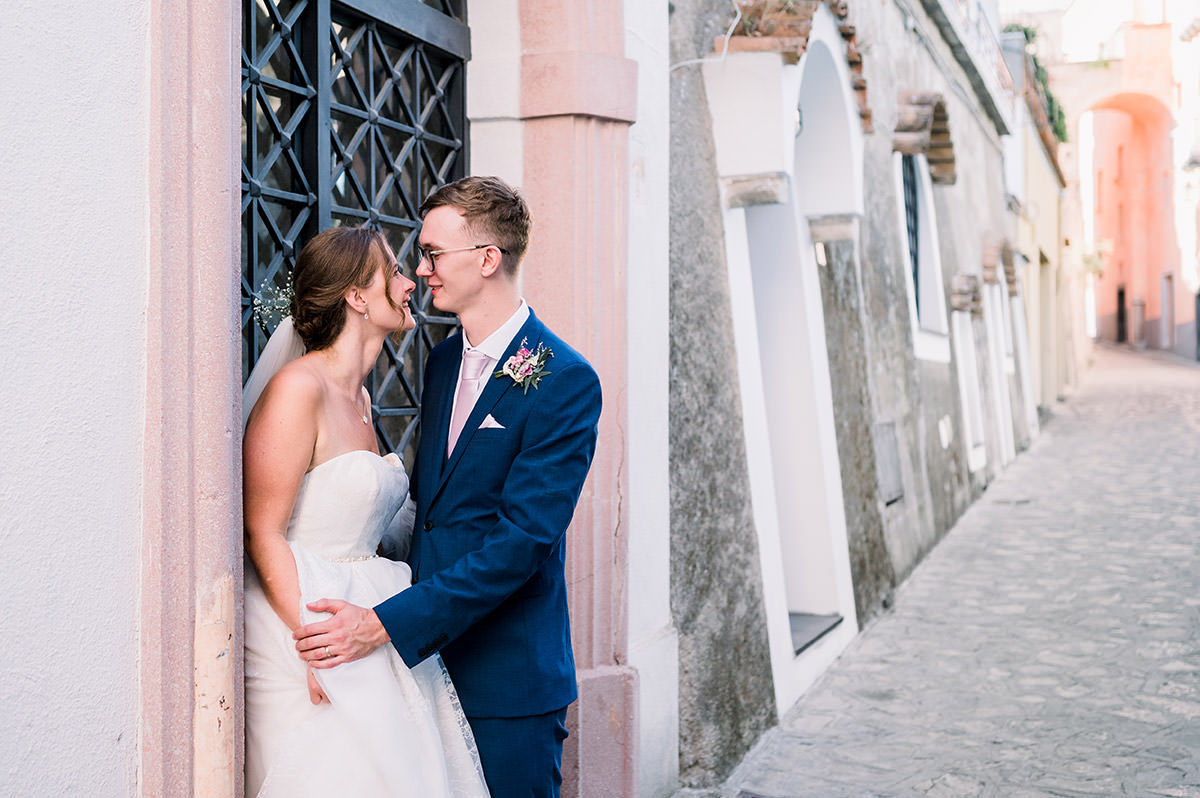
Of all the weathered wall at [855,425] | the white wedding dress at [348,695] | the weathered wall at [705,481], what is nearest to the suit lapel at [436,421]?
the white wedding dress at [348,695]

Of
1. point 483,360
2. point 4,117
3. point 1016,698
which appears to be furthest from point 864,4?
point 4,117

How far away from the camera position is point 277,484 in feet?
7.89

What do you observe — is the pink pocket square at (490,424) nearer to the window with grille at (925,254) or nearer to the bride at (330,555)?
the bride at (330,555)

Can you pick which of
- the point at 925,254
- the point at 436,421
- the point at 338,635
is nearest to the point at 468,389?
the point at 436,421

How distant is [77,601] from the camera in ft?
→ 6.59

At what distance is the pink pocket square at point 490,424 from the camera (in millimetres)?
2641

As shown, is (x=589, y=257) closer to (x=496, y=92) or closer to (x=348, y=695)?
(x=496, y=92)

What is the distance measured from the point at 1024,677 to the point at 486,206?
467 centimetres

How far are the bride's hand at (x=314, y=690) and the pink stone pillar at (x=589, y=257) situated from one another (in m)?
1.61

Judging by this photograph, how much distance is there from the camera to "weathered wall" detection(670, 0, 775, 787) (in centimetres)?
471

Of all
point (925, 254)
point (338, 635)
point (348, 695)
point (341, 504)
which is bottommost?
point (348, 695)

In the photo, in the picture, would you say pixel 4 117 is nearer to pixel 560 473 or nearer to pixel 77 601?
pixel 77 601

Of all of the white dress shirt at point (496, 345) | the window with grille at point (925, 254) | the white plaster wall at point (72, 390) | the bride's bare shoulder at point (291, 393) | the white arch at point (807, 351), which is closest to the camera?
the white plaster wall at point (72, 390)

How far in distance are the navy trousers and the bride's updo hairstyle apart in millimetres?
943
